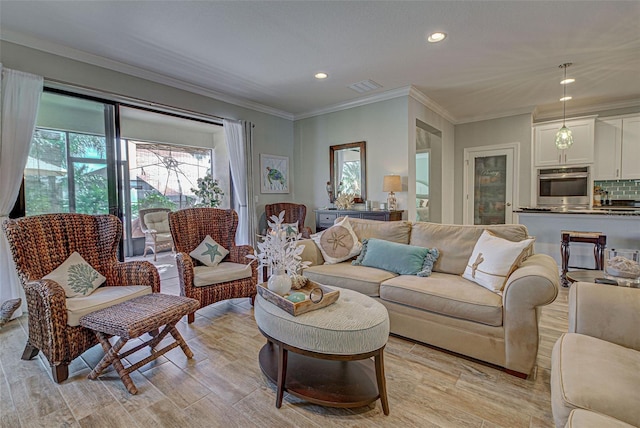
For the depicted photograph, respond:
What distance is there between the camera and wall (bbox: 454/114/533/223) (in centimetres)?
557

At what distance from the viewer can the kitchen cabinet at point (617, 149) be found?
5.05 metres

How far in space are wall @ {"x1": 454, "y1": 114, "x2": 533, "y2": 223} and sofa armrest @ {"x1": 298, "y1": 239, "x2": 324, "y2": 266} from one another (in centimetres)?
424

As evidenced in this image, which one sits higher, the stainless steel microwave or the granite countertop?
the stainless steel microwave

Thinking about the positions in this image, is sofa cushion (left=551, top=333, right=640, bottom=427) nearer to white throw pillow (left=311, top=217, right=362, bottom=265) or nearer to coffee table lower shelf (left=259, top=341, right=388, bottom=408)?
coffee table lower shelf (left=259, top=341, right=388, bottom=408)

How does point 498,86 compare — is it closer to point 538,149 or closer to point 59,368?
point 538,149

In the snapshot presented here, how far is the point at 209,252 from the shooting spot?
3.14 meters

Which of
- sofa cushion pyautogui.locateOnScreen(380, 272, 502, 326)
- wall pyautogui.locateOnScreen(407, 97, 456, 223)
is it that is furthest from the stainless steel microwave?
sofa cushion pyautogui.locateOnScreen(380, 272, 502, 326)

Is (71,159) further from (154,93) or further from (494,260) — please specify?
(494,260)

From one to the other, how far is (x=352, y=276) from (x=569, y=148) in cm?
528

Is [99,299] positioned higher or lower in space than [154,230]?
lower

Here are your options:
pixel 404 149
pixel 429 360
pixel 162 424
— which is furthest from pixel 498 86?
pixel 162 424

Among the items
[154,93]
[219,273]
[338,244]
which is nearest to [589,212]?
[338,244]

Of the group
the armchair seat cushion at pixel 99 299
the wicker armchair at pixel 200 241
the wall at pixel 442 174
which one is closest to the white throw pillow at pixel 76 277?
the armchair seat cushion at pixel 99 299

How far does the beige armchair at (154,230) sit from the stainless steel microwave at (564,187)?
23.4 feet
